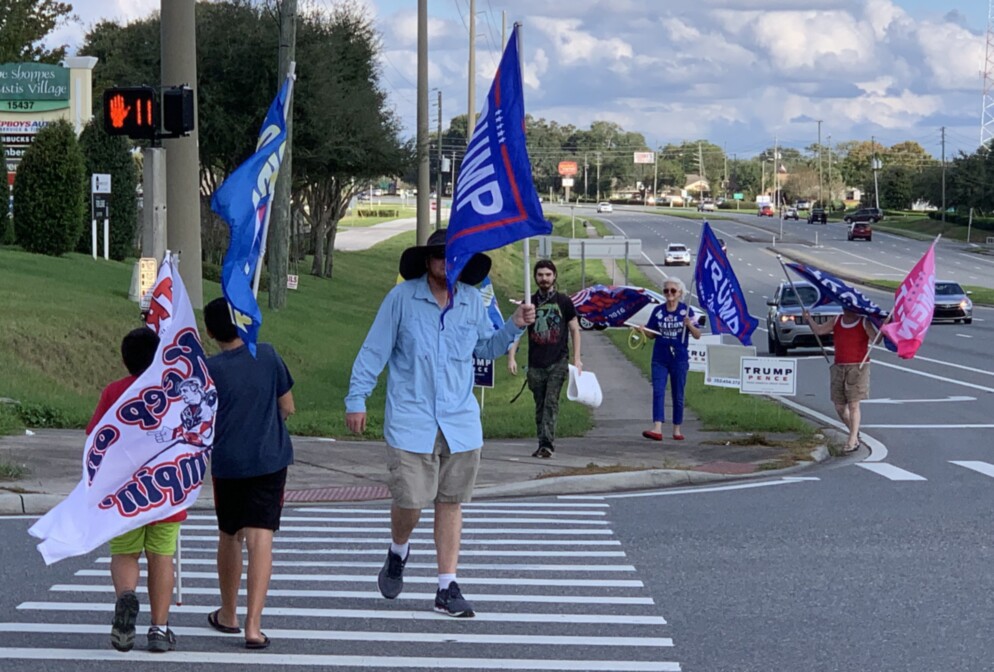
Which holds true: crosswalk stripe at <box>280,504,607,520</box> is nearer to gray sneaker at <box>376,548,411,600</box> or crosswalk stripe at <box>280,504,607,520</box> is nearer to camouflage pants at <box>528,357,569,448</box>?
camouflage pants at <box>528,357,569,448</box>

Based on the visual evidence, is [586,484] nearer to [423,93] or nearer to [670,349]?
[670,349]

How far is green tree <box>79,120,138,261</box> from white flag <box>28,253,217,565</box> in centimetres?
2636

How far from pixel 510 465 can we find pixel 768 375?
443 cm

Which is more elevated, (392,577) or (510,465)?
(392,577)

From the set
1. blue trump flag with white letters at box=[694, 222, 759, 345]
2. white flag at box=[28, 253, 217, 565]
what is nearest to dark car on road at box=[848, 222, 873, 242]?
blue trump flag with white letters at box=[694, 222, 759, 345]

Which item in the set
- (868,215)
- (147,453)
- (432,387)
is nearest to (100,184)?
(432,387)

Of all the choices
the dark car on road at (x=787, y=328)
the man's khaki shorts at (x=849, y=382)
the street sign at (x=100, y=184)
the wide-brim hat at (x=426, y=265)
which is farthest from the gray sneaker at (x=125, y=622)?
the dark car on road at (x=787, y=328)

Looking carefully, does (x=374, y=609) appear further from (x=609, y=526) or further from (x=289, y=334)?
(x=289, y=334)

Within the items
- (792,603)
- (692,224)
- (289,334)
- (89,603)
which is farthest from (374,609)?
(692,224)

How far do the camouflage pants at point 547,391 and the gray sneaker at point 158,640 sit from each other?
7.44 m

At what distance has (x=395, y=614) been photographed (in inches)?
302

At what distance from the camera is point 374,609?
7793 mm

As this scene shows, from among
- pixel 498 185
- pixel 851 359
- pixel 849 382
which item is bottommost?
pixel 849 382

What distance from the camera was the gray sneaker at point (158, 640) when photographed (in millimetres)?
6723
